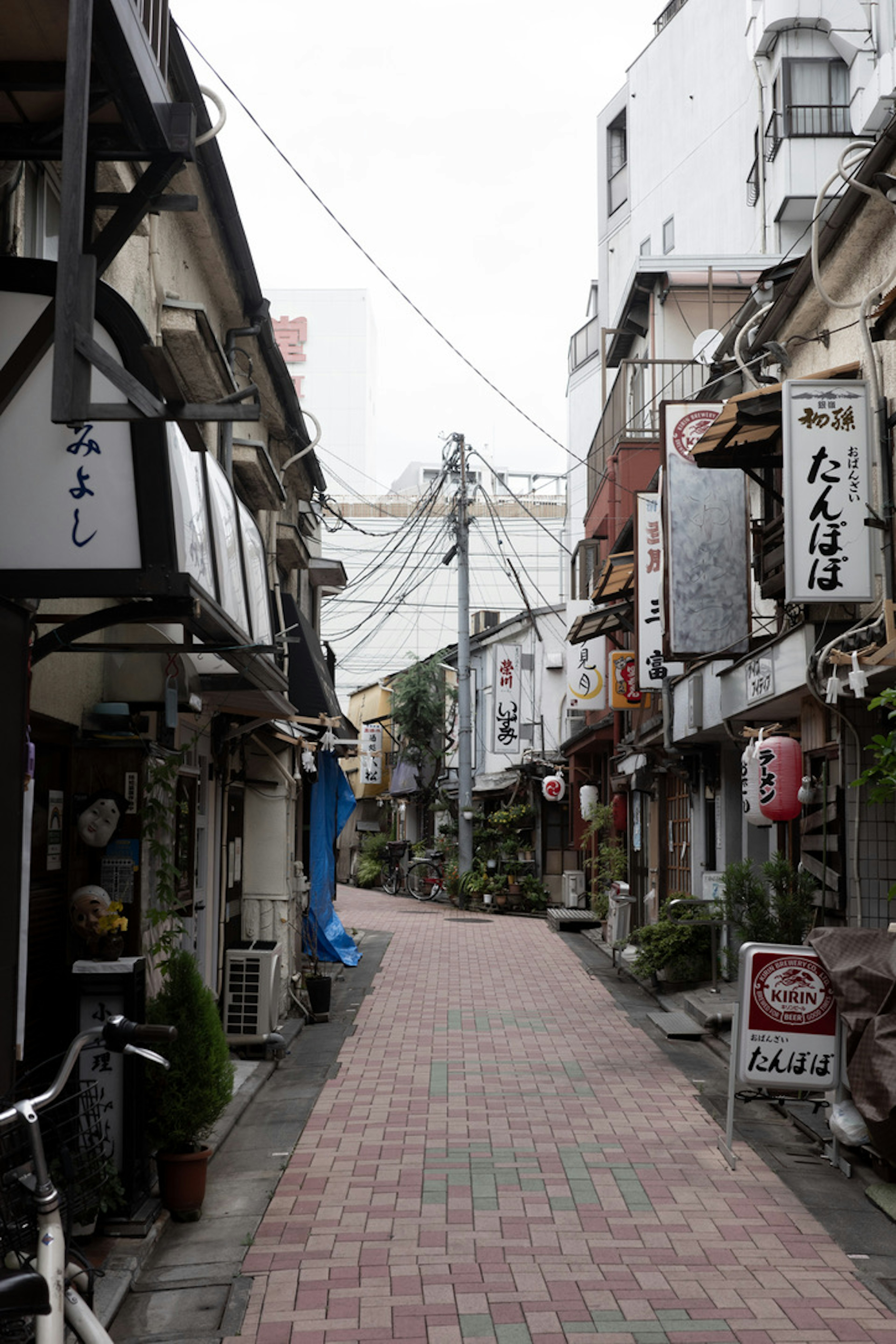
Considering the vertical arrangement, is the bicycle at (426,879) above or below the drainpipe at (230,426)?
below

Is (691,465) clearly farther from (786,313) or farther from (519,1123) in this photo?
(519,1123)

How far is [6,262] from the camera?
491 cm

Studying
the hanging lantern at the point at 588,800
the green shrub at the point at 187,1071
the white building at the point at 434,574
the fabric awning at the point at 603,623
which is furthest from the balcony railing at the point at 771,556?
the white building at the point at 434,574

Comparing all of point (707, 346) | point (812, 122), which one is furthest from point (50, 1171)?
point (812, 122)

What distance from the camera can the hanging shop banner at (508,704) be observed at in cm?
3234

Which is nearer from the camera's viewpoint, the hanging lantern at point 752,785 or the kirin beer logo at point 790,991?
the kirin beer logo at point 790,991

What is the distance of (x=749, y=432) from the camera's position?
11.7 metres

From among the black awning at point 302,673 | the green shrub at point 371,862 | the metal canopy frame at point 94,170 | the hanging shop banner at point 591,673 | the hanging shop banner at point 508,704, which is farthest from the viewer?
the green shrub at point 371,862

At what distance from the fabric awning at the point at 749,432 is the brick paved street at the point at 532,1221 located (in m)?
5.88

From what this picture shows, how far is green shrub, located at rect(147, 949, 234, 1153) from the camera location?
23.5 ft

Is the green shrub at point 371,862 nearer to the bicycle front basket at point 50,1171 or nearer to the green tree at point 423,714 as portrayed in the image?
the green tree at point 423,714

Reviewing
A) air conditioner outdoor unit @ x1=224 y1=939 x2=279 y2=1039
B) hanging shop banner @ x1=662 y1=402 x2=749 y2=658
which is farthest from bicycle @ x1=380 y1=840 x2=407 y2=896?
air conditioner outdoor unit @ x1=224 y1=939 x2=279 y2=1039

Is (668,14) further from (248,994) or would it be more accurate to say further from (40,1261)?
(40,1261)

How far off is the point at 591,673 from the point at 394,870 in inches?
676
